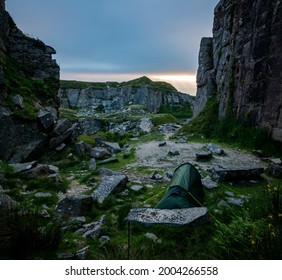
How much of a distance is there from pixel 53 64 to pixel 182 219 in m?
15.7

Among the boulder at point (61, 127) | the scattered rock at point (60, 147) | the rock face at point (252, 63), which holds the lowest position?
the scattered rock at point (60, 147)

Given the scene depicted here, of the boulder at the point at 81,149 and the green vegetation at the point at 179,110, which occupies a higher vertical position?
the green vegetation at the point at 179,110

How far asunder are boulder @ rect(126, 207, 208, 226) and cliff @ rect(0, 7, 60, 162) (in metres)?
8.33

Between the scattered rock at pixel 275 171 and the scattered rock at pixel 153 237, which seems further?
the scattered rock at pixel 275 171

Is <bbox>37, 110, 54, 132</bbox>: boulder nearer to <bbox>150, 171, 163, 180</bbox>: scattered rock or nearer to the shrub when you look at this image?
<bbox>150, 171, 163, 180</bbox>: scattered rock

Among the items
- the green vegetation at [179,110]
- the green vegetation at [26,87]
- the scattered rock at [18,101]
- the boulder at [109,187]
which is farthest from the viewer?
the green vegetation at [179,110]

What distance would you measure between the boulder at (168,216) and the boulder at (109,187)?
1.94 metres

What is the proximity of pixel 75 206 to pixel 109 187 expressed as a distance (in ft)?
5.43

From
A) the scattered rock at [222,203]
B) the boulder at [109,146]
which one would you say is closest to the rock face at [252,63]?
the scattered rock at [222,203]

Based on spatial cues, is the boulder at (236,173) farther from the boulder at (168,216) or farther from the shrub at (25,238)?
the shrub at (25,238)

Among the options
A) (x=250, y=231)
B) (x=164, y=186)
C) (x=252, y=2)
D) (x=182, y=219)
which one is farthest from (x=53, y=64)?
(x=250, y=231)

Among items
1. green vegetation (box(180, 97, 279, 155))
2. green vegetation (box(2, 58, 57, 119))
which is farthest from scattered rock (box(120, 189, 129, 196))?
green vegetation (box(180, 97, 279, 155))

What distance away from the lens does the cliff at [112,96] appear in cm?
8381

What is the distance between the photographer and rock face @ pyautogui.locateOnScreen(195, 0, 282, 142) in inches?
530
